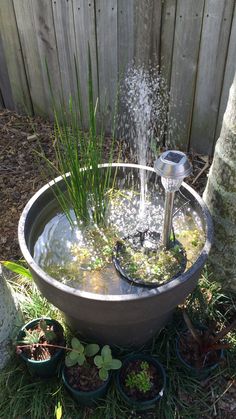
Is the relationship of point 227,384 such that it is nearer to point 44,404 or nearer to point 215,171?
point 44,404

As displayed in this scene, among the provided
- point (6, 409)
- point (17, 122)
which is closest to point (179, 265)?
point (6, 409)

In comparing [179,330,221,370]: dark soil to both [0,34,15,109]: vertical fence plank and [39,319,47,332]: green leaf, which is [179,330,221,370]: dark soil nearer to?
[39,319,47,332]: green leaf

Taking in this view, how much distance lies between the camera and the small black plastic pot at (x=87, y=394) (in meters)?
1.68

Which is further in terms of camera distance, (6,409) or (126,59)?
(126,59)

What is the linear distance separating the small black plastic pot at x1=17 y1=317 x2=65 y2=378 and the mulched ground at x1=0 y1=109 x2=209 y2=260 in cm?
70

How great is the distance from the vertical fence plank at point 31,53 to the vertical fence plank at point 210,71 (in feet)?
4.31

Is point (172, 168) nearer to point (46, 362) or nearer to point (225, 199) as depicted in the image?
point (225, 199)

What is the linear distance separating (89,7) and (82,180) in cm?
153

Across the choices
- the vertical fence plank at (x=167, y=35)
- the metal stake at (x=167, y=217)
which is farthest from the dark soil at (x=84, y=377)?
the vertical fence plank at (x=167, y=35)

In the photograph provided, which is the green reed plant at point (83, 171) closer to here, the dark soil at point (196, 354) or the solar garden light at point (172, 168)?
the solar garden light at point (172, 168)

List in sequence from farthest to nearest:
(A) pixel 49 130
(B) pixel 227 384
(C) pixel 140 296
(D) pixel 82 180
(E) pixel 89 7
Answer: (A) pixel 49 130 < (E) pixel 89 7 < (B) pixel 227 384 < (D) pixel 82 180 < (C) pixel 140 296

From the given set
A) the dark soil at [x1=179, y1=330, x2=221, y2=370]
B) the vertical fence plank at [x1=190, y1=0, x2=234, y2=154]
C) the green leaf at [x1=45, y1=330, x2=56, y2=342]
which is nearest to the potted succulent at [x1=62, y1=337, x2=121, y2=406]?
the green leaf at [x1=45, y1=330, x2=56, y2=342]

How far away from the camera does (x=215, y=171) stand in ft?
5.97

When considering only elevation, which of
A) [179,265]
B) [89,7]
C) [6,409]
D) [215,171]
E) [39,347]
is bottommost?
[6,409]
